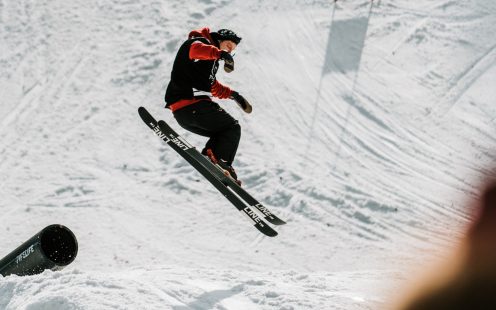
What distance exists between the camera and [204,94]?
775 cm

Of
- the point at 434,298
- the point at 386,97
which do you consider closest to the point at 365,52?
the point at 386,97

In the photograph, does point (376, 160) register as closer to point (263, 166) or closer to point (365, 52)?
point (263, 166)

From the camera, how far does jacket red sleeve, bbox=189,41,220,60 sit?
6797mm

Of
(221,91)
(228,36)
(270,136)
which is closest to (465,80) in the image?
(270,136)

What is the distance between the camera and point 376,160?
40.7 ft

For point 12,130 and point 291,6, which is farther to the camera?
point 291,6

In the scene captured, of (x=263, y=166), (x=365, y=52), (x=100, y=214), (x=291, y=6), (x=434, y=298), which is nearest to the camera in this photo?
(x=434, y=298)

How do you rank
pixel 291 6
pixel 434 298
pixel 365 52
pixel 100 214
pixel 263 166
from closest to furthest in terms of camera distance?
1. pixel 434 298
2. pixel 100 214
3. pixel 263 166
4. pixel 365 52
5. pixel 291 6

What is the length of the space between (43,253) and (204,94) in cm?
254

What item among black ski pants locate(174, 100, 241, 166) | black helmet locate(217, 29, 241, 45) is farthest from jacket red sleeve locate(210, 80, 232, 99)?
black helmet locate(217, 29, 241, 45)

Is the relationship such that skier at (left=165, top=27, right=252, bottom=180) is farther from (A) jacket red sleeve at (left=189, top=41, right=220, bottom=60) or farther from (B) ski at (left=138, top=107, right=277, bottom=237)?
(B) ski at (left=138, top=107, right=277, bottom=237)

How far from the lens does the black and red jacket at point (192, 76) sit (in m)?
7.22

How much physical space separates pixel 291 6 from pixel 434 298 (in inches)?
402

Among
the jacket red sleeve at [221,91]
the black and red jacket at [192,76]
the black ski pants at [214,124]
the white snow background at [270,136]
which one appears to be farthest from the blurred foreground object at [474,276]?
the black and red jacket at [192,76]
